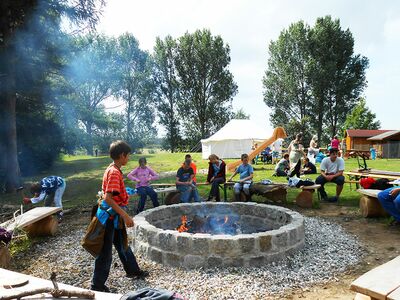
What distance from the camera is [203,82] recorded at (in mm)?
35594

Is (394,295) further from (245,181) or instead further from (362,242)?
(245,181)

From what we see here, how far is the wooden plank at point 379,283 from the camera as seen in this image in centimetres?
222

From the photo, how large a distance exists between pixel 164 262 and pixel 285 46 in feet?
113

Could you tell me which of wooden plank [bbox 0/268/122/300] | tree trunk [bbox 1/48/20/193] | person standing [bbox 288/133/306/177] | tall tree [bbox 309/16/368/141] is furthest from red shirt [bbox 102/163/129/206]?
tall tree [bbox 309/16/368/141]

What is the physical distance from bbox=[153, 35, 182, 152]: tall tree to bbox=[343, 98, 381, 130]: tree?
759 inches

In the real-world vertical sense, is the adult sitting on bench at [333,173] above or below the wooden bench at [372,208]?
above

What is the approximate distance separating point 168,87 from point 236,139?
18514 millimetres

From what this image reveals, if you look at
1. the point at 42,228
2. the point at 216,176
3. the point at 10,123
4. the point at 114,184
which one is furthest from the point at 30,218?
the point at 10,123

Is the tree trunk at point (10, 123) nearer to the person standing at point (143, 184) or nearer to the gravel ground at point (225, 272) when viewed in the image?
the person standing at point (143, 184)

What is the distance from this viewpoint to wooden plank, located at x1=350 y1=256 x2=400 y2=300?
222 centimetres

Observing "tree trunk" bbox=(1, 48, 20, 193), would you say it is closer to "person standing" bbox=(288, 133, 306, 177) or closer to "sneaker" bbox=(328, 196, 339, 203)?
"person standing" bbox=(288, 133, 306, 177)

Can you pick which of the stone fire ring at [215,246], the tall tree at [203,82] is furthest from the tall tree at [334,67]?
the stone fire ring at [215,246]

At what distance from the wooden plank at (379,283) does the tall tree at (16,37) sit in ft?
37.8

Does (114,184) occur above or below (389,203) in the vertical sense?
above
